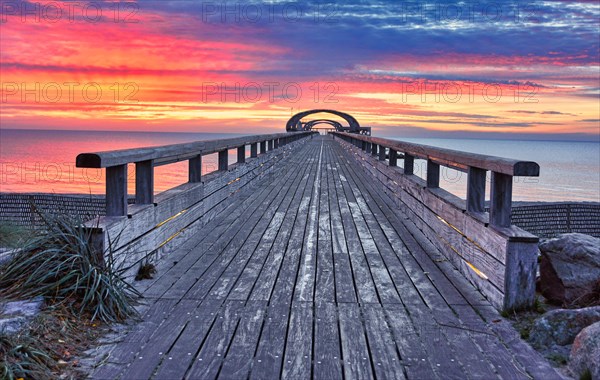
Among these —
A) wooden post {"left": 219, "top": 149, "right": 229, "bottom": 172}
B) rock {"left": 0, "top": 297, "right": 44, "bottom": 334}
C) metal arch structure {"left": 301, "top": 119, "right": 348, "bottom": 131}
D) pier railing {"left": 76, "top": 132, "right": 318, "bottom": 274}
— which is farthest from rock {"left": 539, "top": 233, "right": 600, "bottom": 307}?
metal arch structure {"left": 301, "top": 119, "right": 348, "bottom": 131}

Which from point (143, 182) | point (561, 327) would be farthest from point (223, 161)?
point (561, 327)

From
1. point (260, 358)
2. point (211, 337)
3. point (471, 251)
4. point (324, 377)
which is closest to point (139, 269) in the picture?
point (211, 337)

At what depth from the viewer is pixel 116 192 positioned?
170 inches

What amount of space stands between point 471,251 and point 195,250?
9.20ft

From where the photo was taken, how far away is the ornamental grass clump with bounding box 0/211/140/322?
145 inches

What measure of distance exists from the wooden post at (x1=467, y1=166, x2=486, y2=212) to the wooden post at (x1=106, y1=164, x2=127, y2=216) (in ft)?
9.52

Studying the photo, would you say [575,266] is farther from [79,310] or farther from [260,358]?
[79,310]

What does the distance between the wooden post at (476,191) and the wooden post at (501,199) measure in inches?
23.0

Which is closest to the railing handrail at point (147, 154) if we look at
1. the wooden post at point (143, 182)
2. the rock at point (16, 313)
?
the wooden post at point (143, 182)

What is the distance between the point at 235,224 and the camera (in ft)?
24.1

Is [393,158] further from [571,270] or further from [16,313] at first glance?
[16,313]

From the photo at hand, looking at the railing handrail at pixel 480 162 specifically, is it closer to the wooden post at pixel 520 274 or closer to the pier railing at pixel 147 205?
the wooden post at pixel 520 274

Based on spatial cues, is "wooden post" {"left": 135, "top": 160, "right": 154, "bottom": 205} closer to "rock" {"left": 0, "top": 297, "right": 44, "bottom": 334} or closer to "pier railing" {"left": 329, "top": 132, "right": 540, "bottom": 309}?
"rock" {"left": 0, "top": 297, "right": 44, "bottom": 334}

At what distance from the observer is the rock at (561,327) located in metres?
3.42
